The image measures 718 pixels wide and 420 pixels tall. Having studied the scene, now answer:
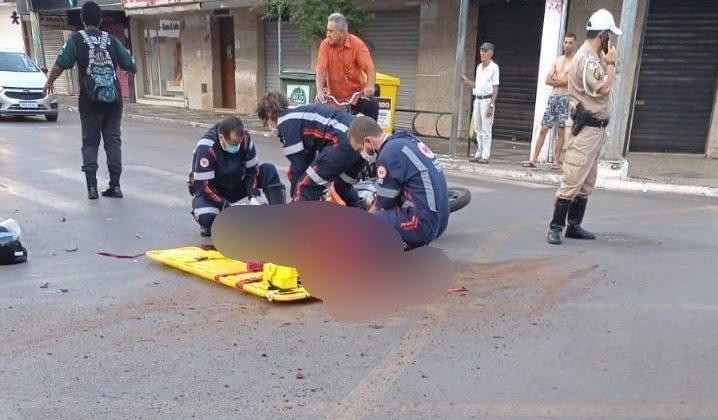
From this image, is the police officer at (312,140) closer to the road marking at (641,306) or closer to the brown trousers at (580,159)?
the brown trousers at (580,159)

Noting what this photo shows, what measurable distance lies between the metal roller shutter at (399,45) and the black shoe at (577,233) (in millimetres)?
9268

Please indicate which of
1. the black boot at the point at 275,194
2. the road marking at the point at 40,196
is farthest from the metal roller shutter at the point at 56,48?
the black boot at the point at 275,194

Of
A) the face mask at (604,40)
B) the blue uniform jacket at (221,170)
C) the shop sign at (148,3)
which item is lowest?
the blue uniform jacket at (221,170)

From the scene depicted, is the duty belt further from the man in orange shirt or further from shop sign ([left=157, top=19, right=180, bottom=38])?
shop sign ([left=157, top=19, right=180, bottom=38])

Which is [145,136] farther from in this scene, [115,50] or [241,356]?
[241,356]

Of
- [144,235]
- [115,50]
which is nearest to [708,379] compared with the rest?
[144,235]

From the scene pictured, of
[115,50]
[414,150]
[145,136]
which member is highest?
[115,50]

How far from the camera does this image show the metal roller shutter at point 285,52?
56.0 feet

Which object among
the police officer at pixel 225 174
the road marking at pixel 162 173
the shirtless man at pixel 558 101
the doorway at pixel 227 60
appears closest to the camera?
the police officer at pixel 225 174

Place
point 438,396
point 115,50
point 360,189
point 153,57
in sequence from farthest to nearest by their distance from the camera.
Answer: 1. point 153,57
2. point 115,50
3. point 360,189
4. point 438,396

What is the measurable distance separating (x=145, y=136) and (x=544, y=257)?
9928 millimetres

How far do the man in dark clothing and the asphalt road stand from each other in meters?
1.16

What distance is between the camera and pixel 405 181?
4027 mm

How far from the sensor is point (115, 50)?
6.41 meters
